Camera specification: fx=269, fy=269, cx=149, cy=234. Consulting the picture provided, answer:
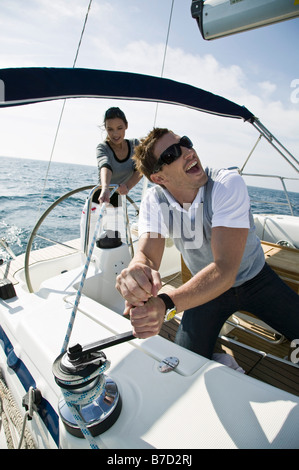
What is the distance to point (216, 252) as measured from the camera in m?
1.22

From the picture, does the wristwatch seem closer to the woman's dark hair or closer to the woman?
the woman

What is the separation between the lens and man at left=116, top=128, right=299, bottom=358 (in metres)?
1.27

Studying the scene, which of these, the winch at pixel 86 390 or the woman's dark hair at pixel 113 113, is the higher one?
the woman's dark hair at pixel 113 113

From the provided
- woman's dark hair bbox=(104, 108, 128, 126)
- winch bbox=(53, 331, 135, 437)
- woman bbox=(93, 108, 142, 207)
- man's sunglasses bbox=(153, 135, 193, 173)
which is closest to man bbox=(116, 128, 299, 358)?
man's sunglasses bbox=(153, 135, 193, 173)

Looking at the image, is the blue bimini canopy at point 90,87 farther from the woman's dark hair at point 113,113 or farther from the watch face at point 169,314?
the watch face at point 169,314

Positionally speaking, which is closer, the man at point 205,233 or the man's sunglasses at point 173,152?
the man at point 205,233

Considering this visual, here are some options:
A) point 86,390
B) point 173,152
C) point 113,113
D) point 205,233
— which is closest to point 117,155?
point 113,113

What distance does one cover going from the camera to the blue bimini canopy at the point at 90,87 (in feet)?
3.15

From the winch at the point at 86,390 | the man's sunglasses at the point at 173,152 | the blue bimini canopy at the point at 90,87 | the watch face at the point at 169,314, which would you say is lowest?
the winch at the point at 86,390

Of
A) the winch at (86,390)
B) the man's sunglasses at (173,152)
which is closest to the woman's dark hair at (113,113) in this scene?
the man's sunglasses at (173,152)

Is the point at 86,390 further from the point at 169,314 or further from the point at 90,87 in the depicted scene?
the point at 90,87

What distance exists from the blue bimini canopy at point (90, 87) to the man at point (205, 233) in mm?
347

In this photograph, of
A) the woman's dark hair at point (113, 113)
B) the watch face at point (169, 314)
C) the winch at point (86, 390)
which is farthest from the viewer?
the woman's dark hair at point (113, 113)

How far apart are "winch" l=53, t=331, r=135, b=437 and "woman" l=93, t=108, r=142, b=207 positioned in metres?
1.58
